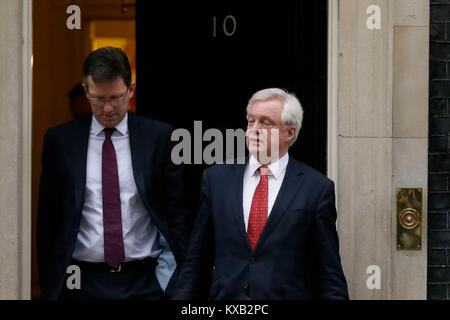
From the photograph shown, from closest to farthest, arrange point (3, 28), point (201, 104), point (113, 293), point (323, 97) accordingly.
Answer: point (113, 293), point (3, 28), point (323, 97), point (201, 104)

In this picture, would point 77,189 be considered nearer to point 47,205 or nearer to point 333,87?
point 47,205

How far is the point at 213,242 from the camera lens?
4344 millimetres

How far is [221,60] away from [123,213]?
6.28 ft

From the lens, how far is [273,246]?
4121mm

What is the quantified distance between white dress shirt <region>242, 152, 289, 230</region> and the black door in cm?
142

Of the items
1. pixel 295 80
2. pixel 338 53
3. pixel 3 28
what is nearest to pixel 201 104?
Result: pixel 295 80

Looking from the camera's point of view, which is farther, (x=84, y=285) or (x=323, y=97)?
(x=323, y=97)

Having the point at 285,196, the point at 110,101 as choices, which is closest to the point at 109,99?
the point at 110,101

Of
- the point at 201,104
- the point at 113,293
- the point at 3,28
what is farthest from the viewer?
the point at 201,104

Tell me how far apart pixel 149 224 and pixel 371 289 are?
5.92ft

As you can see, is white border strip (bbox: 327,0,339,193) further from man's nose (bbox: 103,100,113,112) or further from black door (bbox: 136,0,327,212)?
man's nose (bbox: 103,100,113,112)

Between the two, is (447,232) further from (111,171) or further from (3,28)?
(3,28)

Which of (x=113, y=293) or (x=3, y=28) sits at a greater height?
(x=3, y=28)
